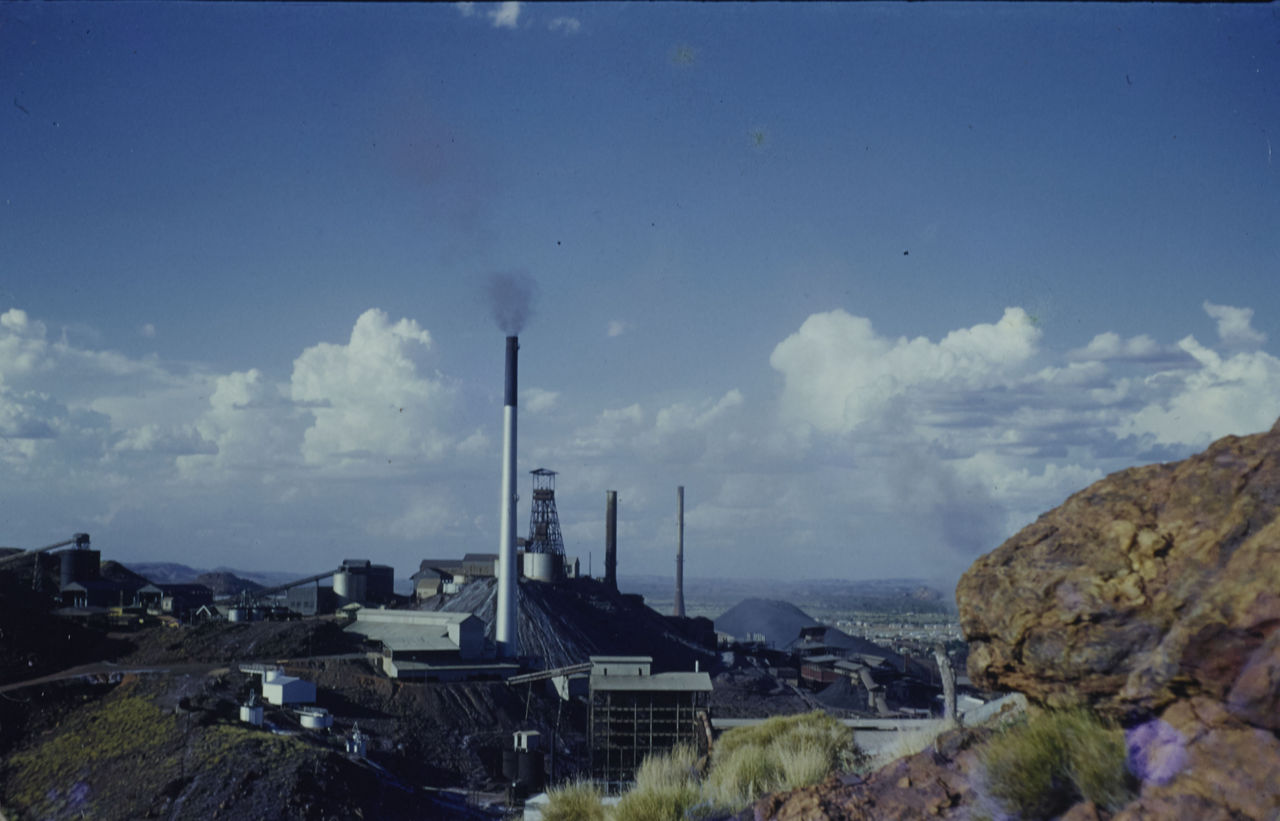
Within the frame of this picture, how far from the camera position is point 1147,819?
559 centimetres

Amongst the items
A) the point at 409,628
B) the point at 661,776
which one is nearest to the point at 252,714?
the point at 409,628

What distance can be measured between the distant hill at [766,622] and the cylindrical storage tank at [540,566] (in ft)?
133

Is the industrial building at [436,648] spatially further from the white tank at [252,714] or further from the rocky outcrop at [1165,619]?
the rocky outcrop at [1165,619]

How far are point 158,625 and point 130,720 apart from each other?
23134 millimetres

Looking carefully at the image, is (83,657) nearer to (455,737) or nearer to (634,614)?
(455,737)

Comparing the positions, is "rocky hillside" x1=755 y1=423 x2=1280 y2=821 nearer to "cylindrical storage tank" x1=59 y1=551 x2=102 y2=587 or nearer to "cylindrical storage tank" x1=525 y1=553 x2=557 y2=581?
"cylindrical storage tank" x1=525 y1=553 x2=557 y2=581

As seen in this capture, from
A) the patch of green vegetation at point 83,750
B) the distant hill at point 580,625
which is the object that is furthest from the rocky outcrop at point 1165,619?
the distant hill at point 580,625

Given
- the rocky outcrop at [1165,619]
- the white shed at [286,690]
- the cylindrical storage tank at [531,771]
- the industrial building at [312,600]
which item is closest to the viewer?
the rocky outcrop at [1165,619]

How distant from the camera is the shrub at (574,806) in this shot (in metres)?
10.6

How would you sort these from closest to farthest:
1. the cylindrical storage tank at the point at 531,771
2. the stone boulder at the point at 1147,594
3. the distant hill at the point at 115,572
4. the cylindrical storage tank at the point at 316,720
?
the stone boulder at the point at 1147,594 → the cylindrical storage tank at the point at 531,771 → the cylindrical storage tank at the point at 316,720 → the distant hill at the point at 115,572

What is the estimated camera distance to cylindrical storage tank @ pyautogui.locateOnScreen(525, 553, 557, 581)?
235 feet

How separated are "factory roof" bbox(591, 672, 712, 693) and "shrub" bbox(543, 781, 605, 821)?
22250 mm

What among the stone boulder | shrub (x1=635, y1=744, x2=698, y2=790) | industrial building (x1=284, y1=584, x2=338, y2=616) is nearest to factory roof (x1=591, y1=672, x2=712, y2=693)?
shrub (x1=635, y1=744, x2=698, y2=790)

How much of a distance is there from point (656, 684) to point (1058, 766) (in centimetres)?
2856
